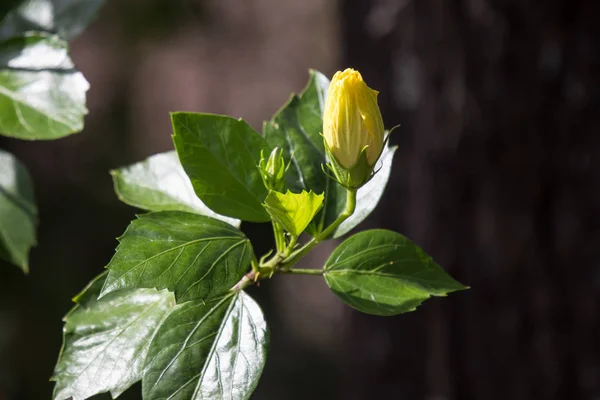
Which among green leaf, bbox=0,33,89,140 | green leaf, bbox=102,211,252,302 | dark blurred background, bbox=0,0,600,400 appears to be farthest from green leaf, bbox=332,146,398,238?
dark blurred background, bbox=0,0,600,400

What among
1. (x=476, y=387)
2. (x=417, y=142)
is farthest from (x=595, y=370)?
(x=417, y=142)

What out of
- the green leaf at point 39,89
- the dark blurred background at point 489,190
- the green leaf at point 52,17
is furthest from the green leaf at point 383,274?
the dark blurred background at point 489,190

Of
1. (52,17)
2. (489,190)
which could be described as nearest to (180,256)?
(52,17)

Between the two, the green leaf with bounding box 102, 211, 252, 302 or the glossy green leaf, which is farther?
the glossy green leaf

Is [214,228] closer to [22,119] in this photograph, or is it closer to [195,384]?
[195,384]

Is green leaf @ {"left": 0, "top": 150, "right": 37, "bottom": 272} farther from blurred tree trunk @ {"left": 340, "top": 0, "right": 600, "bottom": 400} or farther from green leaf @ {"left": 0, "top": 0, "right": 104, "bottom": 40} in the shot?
blurred tree trunk @ {"left": 340, "top": 0, "right": 600, "bottom": 400}

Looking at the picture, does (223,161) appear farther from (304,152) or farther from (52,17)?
(52,17)

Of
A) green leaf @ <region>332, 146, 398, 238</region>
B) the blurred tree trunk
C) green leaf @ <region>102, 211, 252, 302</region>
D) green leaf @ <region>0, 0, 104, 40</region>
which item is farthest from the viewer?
the blurred tree trunk

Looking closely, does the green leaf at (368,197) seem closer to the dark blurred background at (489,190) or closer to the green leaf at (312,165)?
the green leaf at (312,165)

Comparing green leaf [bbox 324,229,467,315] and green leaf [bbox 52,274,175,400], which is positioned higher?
green leaf [bbox 324,229,467,315]
